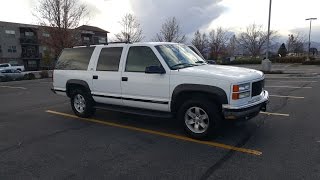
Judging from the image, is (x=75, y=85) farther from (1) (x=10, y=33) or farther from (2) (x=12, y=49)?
(2) (x=12, y=49)

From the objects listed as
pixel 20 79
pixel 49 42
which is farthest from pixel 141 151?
pixel 49 42

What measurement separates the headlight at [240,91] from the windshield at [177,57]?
4.34ft

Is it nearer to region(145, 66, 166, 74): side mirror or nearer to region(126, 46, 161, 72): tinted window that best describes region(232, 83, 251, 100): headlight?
region(145, 66, 166, 74): side mirror

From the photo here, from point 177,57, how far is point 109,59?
1.74 meters

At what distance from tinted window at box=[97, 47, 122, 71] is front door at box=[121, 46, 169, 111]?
1.10 feet

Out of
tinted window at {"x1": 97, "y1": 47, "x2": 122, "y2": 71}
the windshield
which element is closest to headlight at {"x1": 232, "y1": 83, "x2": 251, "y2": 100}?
the windshield

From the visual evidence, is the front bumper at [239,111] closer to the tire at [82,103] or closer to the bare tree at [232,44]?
the tire at [82,103]

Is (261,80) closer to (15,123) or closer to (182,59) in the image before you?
(182,59)

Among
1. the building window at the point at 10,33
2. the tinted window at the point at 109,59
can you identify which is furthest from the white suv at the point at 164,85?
the building window at the point at 10,33

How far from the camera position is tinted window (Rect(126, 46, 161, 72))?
629 cm

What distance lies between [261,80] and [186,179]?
2958 millimetres

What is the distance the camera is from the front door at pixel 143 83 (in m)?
6.10

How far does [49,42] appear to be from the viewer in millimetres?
32125

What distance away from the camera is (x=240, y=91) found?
532 centimetres
